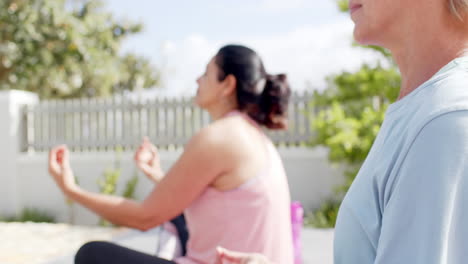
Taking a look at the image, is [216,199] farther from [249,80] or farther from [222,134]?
[249,80]

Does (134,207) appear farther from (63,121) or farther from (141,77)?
(141,77)

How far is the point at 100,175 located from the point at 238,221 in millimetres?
7341

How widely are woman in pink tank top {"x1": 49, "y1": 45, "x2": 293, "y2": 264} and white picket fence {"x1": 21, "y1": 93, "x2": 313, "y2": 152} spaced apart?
6904 millimetres

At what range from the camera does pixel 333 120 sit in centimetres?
649

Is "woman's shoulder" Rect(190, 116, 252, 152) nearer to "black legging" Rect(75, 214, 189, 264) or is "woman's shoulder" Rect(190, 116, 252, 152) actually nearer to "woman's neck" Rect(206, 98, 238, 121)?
"woman's neck" Rect(206, 98, 238, 121)

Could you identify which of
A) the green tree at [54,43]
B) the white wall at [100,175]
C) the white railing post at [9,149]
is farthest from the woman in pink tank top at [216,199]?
the green tree at [54,43]

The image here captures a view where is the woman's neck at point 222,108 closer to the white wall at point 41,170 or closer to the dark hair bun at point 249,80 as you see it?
the dark hair bun at point 249,80

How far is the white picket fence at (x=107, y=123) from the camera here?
8859 mm

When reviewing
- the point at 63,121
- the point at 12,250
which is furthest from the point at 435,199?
the point at 63,121

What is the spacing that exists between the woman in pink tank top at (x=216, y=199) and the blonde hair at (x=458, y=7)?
3.09 ft

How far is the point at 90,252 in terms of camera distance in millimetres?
1524

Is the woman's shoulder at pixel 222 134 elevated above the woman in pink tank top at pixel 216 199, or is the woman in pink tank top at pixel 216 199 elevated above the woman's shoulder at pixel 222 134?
the woman's shoulder at pixel 222 134

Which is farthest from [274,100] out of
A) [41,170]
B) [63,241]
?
[41,170]

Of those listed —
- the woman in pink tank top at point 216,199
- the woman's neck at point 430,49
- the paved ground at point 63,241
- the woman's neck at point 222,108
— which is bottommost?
the paved ground at point 63,241
